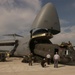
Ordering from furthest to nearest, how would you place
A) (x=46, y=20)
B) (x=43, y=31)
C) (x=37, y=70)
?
(x=43, y=31)
(x=46, y=20)
(x=37, y=70)

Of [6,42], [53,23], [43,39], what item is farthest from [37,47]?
[6,42]

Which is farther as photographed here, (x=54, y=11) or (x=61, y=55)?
(x=54, y=11)

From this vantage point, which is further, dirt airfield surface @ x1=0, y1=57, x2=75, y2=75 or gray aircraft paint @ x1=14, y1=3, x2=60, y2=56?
gray aircraft paint @ x1=14, y1=3, x2=60, y2=56

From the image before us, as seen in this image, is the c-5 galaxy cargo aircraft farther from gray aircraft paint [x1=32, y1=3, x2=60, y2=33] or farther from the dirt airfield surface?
the dirt airfield surface

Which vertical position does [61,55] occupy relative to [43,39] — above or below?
below

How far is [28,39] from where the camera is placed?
1149 inches

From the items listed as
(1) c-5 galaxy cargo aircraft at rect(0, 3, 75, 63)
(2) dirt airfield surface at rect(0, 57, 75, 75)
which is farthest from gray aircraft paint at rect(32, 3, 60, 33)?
(2) dirt airfield surface at rect(0, 57, 75, 75)

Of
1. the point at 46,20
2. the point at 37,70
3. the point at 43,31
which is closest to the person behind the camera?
the point at 37,70

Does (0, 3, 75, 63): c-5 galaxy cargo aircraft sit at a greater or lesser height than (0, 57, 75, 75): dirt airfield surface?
greater

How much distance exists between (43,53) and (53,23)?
15.1 feet

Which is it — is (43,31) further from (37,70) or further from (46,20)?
(37,70)

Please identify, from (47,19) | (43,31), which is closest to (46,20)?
(47,19)

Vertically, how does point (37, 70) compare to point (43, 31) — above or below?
below

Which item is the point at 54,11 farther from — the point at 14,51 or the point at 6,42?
the point at 6,42
